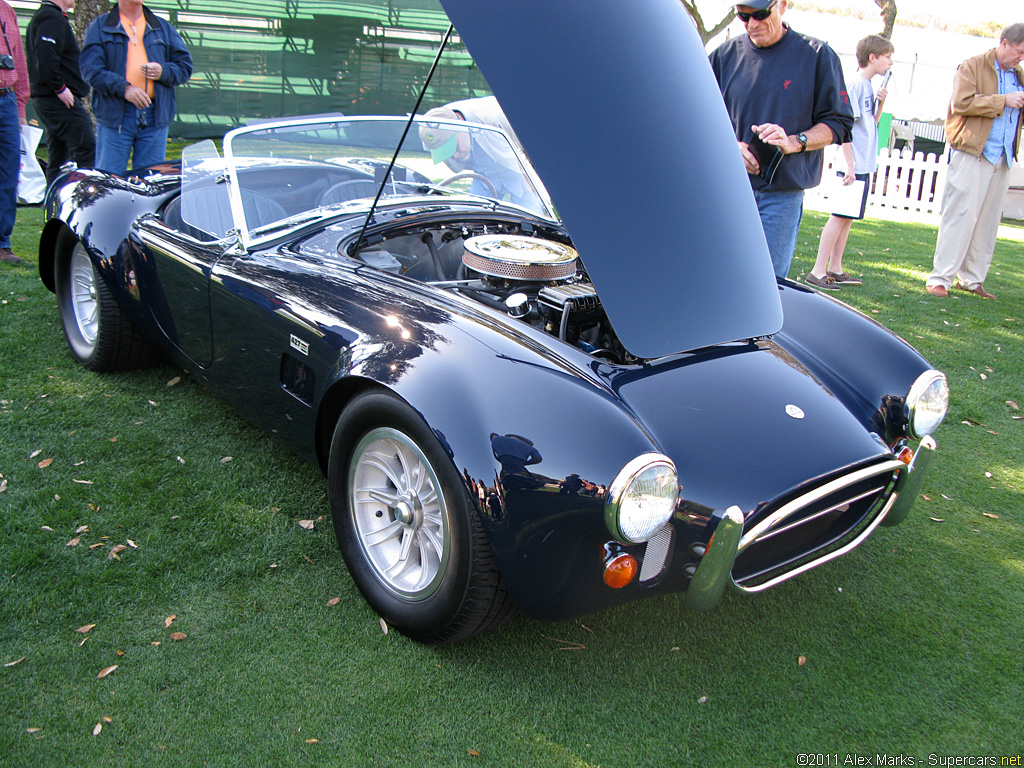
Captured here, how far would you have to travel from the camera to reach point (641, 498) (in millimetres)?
1826

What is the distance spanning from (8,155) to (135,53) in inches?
46.4

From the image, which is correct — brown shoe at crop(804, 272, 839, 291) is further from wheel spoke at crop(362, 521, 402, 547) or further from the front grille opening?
wheel spoke at crop(362, 521, 402, 547)

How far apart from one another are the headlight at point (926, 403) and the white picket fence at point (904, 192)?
9.95 meters

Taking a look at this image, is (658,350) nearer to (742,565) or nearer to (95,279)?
(742,565)

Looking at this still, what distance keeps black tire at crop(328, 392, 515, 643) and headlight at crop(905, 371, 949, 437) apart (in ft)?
4.66

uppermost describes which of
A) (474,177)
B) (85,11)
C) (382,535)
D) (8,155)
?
(85,11)

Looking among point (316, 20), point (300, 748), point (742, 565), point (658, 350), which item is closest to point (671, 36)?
point (658, 350)

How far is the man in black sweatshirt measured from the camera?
6.03m

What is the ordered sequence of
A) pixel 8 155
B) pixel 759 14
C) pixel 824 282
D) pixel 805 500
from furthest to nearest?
1. pixel 824 282
2. pixel 8 155
3. pixel 759 14
4. pixel 805 500

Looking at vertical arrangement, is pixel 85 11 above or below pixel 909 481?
above

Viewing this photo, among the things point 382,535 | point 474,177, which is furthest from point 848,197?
point 382,535

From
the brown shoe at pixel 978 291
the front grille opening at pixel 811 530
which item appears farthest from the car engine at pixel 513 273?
the brown shoe at pixel 978 291

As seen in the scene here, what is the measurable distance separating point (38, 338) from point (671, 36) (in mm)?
3729

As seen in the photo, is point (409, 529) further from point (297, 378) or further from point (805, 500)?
point (805, 500)
